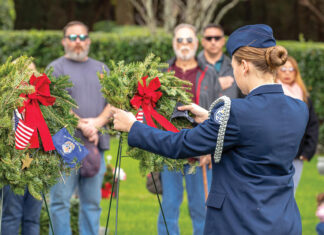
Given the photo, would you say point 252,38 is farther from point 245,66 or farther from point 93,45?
point 93,45

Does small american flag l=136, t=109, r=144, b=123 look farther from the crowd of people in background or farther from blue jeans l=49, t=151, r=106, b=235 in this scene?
blue jeans l=49, t=151, r=106, b=235

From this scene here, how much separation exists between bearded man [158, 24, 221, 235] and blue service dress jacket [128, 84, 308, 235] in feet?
7.72

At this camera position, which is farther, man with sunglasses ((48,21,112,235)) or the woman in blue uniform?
man with sunglasses ((48,21,112,235))

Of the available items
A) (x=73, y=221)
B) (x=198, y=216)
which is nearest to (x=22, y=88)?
(x=198, y=216)

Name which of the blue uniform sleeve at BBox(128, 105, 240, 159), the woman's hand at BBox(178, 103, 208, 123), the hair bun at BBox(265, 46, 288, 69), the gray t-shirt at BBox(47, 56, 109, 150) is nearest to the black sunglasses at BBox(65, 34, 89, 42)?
the gray t-shirt at BBox(47, 56, 109, 150)

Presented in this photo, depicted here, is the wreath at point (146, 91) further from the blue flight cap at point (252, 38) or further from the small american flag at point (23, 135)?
the blue flight cap at point (252, 38)

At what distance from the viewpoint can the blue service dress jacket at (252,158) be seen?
3178 mm

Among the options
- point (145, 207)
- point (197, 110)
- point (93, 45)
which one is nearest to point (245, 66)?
point (197, 110)

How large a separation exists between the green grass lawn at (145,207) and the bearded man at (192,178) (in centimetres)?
128

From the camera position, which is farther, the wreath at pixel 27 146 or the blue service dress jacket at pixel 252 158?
the wreath at pixel 27 146

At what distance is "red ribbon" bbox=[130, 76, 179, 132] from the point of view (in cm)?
414

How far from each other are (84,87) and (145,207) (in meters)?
3.05

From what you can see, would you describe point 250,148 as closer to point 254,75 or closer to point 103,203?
point 254,75

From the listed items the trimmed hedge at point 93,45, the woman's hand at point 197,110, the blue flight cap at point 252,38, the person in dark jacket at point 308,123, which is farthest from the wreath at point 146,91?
the trimmed hedge at point 93,45
